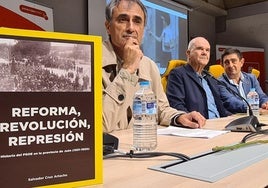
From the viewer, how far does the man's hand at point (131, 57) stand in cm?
127

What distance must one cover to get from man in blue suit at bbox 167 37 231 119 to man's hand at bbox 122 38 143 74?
0.88m

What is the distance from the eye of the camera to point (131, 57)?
4.28 ft

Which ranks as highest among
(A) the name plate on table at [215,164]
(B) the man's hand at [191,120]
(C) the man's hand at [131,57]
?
(C) the man's hand at [131,57]

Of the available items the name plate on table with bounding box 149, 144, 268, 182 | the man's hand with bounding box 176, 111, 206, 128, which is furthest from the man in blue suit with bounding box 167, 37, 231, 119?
the name plate on table with bounding box 149, 144, 268, 182

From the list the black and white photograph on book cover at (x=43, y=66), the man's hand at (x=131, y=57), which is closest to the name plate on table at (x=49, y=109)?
the black and white photograph on book cover at (x=43, y=66)

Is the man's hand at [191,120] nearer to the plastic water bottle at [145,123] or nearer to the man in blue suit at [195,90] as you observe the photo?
the plastic water bottle at [145,123]

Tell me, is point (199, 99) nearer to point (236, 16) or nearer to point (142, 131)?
point (142, 131)

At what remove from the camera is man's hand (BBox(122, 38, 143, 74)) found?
1.27 meters

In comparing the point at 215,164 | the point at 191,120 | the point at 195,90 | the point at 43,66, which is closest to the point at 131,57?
the point at 191,120

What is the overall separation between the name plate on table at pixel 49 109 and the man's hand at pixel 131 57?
2.35 feet

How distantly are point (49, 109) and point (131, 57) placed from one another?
84cm

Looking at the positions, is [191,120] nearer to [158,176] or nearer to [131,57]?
[131,57]

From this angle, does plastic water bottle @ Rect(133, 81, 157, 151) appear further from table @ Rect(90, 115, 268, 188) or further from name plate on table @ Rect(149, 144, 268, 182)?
name plate on table @ Rect(149, 144, 268, 182)

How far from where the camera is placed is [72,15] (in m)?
3.64
